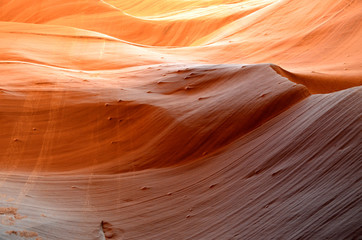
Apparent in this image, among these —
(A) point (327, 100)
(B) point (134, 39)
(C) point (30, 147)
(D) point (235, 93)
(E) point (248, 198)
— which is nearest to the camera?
(E) point (248, 198)

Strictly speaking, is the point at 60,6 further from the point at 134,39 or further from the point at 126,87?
the point at 126,87

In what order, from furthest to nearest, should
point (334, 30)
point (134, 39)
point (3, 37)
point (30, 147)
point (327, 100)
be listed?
point (134, 39), point (3, 37), point (334, 30), point (30, 147), point (327, 100)

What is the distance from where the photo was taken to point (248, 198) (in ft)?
3.27

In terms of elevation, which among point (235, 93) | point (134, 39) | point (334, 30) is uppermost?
point (334, 30)

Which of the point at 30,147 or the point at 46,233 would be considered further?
the point at 30,147

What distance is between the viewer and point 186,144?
1326 mm

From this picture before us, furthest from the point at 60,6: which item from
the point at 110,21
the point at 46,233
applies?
the point at 46,233

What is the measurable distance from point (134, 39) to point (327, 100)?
282 centimetres

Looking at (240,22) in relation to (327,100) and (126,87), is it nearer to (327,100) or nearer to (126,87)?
(126,87)

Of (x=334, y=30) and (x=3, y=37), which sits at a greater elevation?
(x=334, y=30)

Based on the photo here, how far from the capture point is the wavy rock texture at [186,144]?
914 mm

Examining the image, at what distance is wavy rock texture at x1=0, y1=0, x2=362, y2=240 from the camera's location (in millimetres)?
914

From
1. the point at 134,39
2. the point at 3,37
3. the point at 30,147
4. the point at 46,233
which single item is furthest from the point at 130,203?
the point at 134,39

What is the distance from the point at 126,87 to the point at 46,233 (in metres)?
0.93
